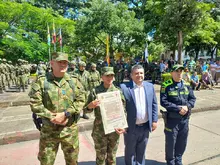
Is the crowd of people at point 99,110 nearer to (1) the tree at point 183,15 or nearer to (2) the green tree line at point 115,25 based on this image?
(1) the tree at point 183,15

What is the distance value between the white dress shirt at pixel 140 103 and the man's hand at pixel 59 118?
41.7 inches

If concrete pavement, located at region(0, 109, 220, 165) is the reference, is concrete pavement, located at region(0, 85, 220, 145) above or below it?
above

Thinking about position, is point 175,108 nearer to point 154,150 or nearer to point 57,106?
point 154,150

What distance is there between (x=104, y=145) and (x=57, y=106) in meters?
0.90

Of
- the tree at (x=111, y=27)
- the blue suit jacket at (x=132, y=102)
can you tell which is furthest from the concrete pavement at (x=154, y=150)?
the tree at (x=111, y=27)

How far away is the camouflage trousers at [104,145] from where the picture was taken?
2.62m

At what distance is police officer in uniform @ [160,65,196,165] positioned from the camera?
9.39 feet

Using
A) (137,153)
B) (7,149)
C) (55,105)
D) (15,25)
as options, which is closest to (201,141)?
(137,153)

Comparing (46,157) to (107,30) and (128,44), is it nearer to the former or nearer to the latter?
(107,30)

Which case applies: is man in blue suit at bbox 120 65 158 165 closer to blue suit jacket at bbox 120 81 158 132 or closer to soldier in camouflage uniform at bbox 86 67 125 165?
blue suit jacket at bbox 120 81 158 132

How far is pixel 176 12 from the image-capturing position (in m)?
9.50

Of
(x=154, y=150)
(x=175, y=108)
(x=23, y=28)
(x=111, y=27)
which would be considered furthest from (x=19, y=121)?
(x=23, y=28)

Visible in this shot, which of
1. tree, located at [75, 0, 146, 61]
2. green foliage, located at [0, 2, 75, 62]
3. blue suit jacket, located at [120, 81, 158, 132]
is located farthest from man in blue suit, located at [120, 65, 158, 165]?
green foliage, located at [0, 2, 75, 62]

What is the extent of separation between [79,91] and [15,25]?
15.9 m
